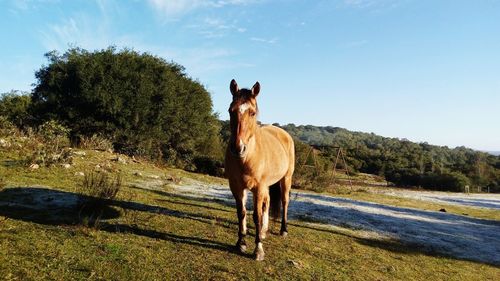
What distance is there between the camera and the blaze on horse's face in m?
4.79

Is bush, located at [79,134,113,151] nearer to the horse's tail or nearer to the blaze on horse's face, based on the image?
the horse's tail

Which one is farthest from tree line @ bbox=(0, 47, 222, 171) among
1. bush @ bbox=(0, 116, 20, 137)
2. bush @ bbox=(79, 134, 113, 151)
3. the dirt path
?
the dirt path

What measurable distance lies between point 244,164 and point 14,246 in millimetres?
3214

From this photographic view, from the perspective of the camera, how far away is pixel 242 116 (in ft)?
16.0

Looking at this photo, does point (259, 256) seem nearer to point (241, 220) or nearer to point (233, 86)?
point (241, 220)

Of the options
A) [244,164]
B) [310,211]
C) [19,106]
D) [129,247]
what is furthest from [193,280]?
[19,106]

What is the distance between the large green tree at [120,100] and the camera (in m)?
24.7

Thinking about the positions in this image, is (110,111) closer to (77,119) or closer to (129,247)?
(77,119)

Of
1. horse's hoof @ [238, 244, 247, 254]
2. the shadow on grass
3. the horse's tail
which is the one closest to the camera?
horse's hoof @ [238, 244, 247, 254]

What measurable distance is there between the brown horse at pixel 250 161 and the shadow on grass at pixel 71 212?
2.15ft

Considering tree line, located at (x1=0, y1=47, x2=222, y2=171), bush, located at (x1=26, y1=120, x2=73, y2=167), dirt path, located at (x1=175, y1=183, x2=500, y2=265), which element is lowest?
dirt path, located at (x1=175, y1=183, x2=500, y2=265)

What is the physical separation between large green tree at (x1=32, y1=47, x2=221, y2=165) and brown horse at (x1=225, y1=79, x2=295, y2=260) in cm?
1828

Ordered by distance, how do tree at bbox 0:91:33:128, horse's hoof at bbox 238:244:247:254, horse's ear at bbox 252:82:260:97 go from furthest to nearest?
1. tree at bbox 0:91:33:128
2. horse's hoof at bbox 238:244:247:254
3. horse's ear at bbox 252:82:260:97

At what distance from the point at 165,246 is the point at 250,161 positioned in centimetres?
183
